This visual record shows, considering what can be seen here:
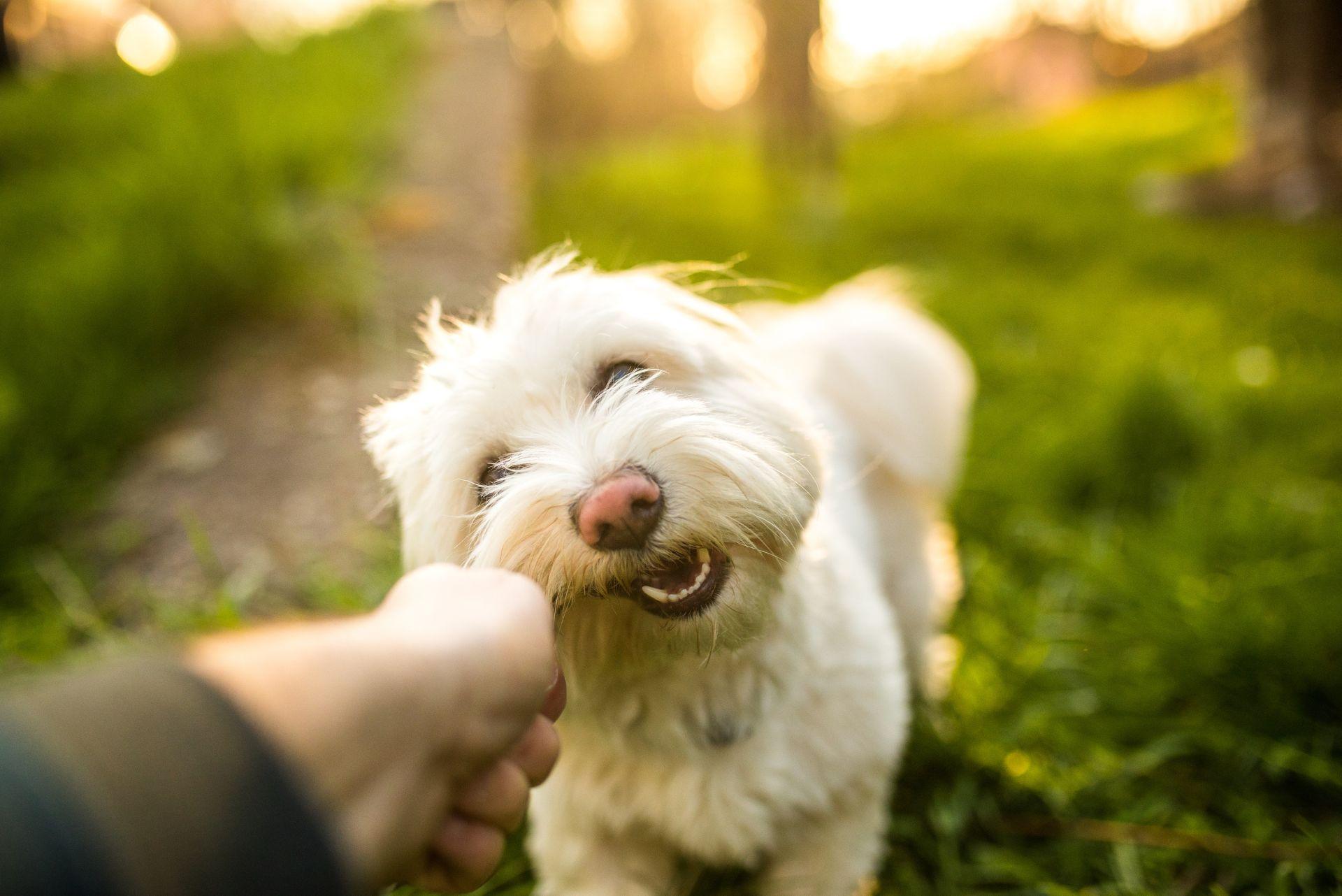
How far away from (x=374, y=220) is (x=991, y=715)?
3.61 meters

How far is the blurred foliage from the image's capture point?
10.3 ft

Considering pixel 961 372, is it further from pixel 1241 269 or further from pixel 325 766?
pixel 1241 269

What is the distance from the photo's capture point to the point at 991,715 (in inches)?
86.7

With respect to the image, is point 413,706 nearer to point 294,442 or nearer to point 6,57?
point 294,442

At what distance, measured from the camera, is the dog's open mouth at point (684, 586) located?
127cm

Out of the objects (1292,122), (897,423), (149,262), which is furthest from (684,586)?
(1292,122)

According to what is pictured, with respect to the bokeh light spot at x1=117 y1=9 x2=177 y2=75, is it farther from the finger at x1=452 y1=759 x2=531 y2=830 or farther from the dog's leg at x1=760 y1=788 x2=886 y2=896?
the finger at x1=452 y1=759 x2=531 y2=830

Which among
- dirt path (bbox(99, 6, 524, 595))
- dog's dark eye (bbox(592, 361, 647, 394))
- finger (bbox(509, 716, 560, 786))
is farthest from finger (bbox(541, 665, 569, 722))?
dirt path (bbox(99, 6, 524, 595))

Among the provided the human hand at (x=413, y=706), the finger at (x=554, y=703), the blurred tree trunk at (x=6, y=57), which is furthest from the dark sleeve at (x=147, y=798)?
the blurred tree trunk at (x=6, y=57)

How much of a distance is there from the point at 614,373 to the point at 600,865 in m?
0.92

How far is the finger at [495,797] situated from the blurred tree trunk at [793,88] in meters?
6.19

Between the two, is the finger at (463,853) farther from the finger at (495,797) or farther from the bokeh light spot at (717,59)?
the bokeh light spot at (717,59)

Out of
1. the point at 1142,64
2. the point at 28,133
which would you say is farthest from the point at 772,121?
the point at 1142,64

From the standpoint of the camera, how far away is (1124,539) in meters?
2.71
